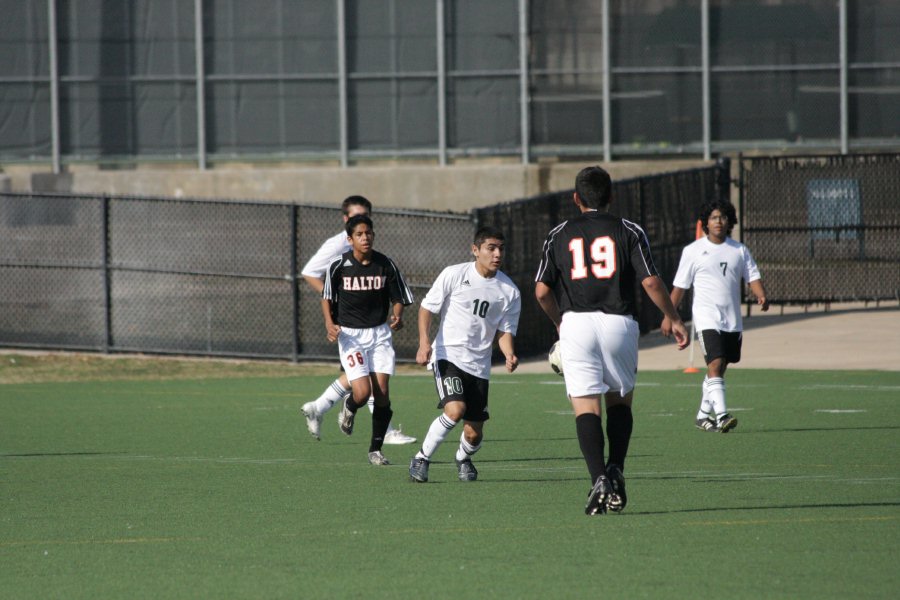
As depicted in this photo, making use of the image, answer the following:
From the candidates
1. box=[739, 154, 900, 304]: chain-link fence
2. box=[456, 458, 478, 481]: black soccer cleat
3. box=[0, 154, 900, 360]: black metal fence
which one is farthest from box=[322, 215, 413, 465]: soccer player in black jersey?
box=[739, 154, 900, 304]: chain-link fence

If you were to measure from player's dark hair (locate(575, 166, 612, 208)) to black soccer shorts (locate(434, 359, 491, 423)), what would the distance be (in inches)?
82.8

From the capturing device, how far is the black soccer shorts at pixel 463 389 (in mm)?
10258

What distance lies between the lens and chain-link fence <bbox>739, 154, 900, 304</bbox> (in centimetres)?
2478

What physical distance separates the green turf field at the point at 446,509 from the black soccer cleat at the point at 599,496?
10 centimetres

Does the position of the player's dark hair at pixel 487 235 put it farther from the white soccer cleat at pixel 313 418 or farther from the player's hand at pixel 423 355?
the white soccer cleat at pixel 313 418

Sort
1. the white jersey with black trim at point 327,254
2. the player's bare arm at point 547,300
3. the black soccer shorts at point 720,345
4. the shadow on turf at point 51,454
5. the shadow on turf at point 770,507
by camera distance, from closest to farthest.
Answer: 1. the shadow on turf at point 770,507
2. the player's bare arm at point 547,300
3. the shadow on turf at point 51,454
4. the white jersey with black trim at point 327,254
5. the black soccer shorts at point 720,345

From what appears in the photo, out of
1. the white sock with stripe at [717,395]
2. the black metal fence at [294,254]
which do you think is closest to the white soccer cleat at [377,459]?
the white sock with stripe at [717,395]

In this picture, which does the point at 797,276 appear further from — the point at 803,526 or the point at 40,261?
the point at 803,526

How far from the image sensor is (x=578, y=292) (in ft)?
28.2

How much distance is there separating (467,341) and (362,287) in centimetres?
172

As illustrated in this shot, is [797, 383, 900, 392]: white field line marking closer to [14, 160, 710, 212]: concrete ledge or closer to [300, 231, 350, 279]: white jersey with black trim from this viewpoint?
[300, 231, 350, 279]: white jersey with black trim

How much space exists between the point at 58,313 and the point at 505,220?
6.69 metres

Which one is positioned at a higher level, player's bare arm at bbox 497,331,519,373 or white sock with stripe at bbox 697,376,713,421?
player's bare arm at bbox 497,331,519,373

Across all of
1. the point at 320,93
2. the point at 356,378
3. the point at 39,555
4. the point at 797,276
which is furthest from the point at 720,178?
the point at 39,555
